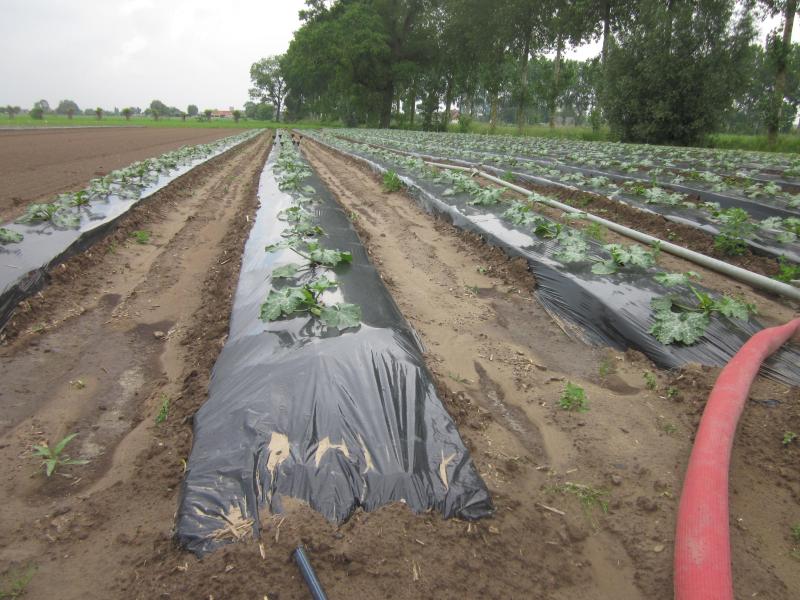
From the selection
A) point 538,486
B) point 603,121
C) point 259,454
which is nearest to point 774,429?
point 538,486

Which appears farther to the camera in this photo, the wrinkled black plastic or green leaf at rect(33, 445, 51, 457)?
the wrinkled black plastic

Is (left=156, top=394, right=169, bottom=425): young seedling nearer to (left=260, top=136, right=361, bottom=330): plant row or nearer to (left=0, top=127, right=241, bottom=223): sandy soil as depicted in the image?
(left=260, top=136, right=361, bottom=330): plant row

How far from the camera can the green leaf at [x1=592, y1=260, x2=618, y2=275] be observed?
14.6 ft

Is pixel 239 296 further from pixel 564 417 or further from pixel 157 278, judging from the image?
pixel 564 417

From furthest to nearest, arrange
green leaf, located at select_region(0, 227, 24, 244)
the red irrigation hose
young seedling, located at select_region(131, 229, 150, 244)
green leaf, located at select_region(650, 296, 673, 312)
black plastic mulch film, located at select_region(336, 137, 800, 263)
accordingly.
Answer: young seedling, located at select_region(131, 229, 150, 244), black plastic mulch film, located at select_region(336, 137, 800, 263), green leaf, located at select_region(0, 227, 24, 244), green leaf, located at select_region(650, 296, 673, 312), the red irrigation hose

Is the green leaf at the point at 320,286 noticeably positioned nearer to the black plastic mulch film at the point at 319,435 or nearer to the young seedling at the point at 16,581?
the black plastic mulch film at the point at 319,435

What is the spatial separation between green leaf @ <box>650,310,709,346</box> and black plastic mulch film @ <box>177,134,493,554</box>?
6.58 feet

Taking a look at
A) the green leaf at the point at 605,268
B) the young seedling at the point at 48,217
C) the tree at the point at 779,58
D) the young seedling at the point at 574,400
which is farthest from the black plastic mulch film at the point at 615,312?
the tree at the point at 779,58

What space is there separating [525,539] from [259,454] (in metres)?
1.30

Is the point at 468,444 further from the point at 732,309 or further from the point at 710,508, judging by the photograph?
the point at 732,309

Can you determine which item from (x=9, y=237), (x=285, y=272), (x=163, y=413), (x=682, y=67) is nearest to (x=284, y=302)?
(x=285, y=272)

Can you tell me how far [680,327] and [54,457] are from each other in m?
4.30

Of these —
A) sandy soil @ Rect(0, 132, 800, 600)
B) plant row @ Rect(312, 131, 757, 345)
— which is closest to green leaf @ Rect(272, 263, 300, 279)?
sandy soil @ Rect(0, 132, 800, 600)

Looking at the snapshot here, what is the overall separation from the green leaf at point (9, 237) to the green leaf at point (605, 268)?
6230 mm
